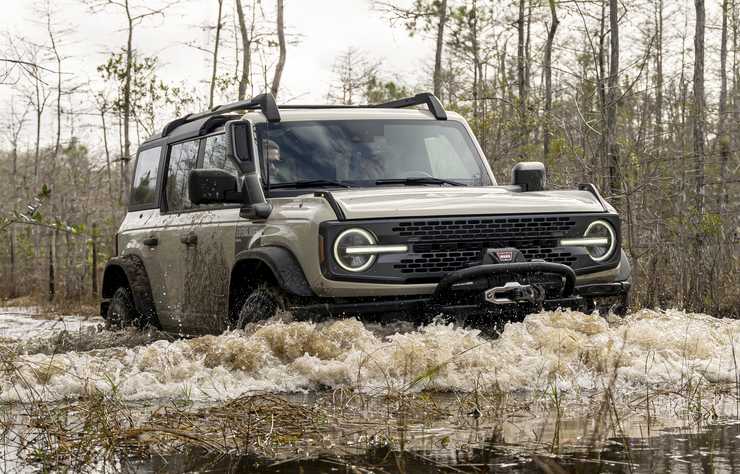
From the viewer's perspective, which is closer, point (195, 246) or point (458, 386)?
point (458, 386)

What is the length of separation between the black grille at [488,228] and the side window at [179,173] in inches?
107

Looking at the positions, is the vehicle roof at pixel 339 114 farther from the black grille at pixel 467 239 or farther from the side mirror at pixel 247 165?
the black grille at pixel 467 239

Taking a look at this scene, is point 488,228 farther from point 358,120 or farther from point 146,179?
point 146,179

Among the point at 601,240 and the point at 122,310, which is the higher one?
the point at 601,240

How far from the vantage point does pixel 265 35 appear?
2614cm

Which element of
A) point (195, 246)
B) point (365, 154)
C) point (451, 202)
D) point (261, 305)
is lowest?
point (261, 305)

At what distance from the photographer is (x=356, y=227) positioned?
6367 millimetres

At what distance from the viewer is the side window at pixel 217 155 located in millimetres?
7895

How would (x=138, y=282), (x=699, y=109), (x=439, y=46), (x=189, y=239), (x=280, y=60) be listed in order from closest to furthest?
(x=189, y=239) → (x=138, y=282) → (x=699, y=109) → (x=439, y=46) → (x=280, y=60)

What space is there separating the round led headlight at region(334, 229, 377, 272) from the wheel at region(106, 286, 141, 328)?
143 inches

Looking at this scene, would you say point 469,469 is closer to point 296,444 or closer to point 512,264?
point 296,444

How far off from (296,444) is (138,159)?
6473mm

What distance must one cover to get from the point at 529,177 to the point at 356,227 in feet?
6.84

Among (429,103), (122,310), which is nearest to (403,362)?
(429,103)
